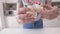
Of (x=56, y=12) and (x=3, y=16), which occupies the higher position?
(x=56, y=12)

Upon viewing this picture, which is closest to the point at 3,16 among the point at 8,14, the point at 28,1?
the point at 8,14

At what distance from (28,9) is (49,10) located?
14 centimetres

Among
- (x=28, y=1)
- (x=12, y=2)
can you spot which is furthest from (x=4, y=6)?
(x=28, y=1)

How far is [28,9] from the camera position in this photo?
75 cm

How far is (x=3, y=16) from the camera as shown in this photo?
93.2 inches

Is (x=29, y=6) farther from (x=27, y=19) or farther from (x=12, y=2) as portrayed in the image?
(x=12, y=2)

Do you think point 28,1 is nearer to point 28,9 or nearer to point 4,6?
point 28,9

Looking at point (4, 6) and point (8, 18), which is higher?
point (4, 6)

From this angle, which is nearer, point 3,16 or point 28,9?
point 28,9

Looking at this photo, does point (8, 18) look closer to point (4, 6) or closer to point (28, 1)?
point (4, 6)

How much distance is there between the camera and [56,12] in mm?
762

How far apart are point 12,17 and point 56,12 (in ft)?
5.43

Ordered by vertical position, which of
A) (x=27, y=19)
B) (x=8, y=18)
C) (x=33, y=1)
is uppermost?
(x=33, y=1)

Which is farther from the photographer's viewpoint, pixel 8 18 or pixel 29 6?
pixel 8 18
